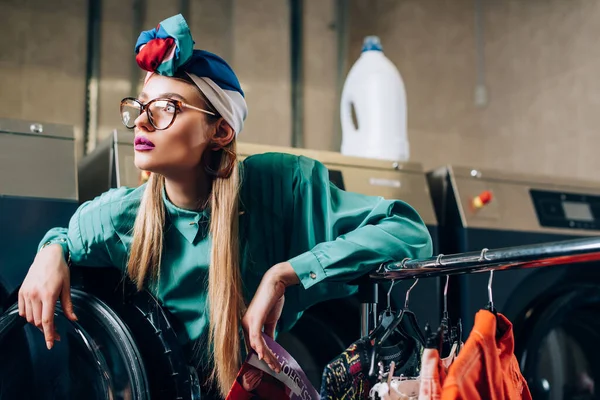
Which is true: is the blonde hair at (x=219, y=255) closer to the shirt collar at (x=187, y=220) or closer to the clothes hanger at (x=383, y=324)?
the shirt collar at (x=187, y=220)

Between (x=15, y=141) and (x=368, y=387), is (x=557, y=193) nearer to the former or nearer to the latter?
(x=368, y=387)

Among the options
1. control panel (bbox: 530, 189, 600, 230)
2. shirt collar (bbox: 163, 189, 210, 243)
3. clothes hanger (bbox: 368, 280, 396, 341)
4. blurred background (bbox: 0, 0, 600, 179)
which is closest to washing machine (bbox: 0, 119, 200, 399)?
shirt collar (bbox: 163, 189, 210, 243)

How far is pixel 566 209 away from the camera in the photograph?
2086mm

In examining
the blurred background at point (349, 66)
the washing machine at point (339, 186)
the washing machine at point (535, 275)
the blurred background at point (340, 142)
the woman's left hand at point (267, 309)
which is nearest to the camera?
the woman's left hand at point (267, 309)

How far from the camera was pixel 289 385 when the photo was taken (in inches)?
48.4

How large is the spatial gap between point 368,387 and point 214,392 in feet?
1.33

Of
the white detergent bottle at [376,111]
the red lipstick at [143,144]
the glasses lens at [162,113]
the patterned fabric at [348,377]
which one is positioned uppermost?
the white detergent bottle at [376,111]

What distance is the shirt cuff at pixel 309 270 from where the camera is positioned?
123 centimetres

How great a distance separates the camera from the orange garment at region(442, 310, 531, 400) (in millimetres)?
878

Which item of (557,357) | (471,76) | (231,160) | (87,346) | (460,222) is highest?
(471,76)

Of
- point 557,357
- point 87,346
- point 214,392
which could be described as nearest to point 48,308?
point 87,346

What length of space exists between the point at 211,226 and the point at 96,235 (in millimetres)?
224

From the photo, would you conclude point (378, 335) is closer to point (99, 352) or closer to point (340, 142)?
point (99, 352)

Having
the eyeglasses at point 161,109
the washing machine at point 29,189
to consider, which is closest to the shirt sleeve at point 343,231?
the eyeglasses at point 161,109
